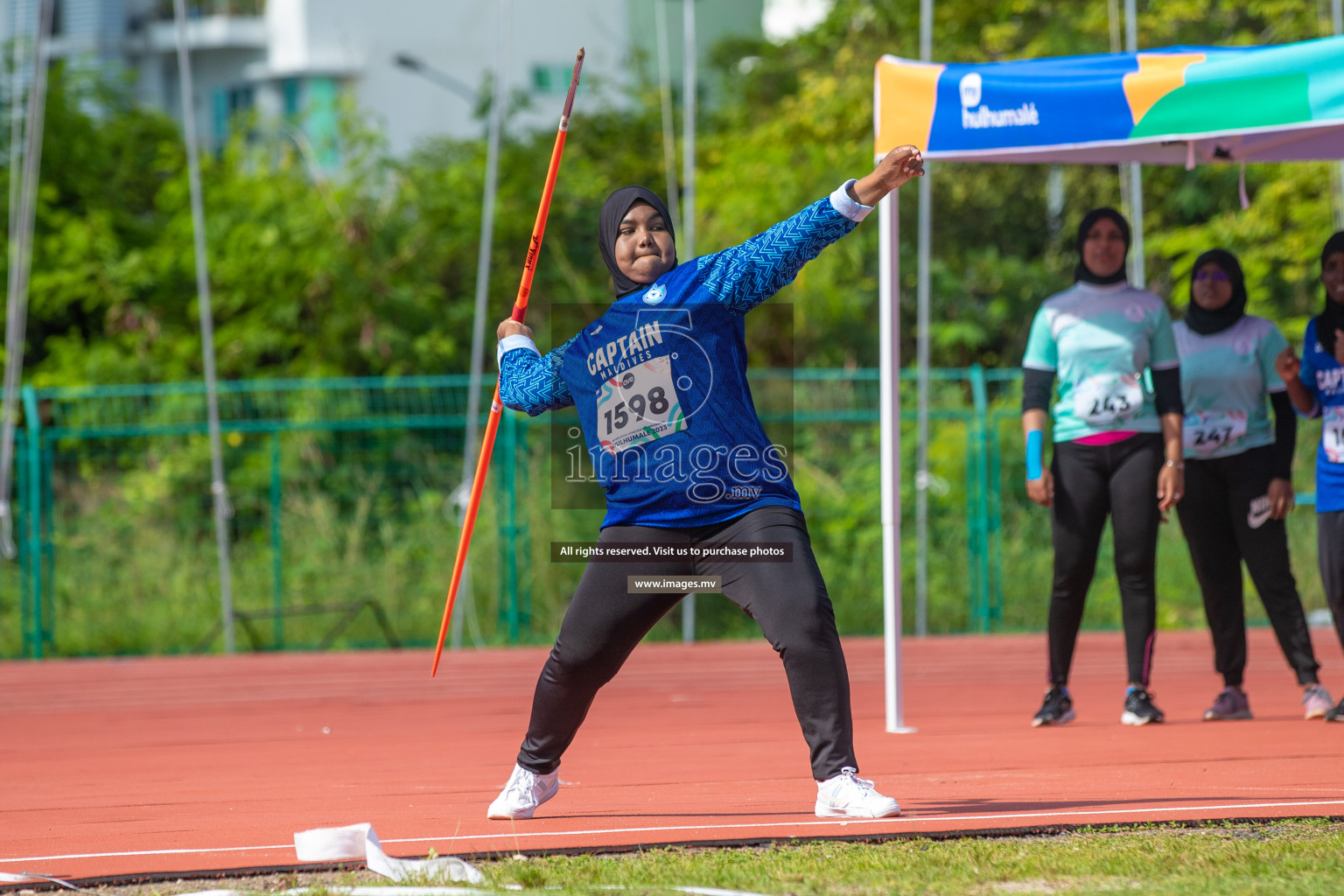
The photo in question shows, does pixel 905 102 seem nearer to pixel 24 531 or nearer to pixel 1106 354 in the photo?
pixel 1106 354

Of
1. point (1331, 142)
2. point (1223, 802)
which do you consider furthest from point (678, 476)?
point (1331, 142)

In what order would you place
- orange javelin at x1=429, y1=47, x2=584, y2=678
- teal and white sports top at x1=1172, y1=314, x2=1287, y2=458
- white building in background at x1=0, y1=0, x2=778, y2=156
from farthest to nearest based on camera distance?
white building in background at x1=0, y1=0, x2=778, y2=156, teal and white sports top at x1=1172, y1=314, x2=1287, y2=458, orange javelin at x1=429, y1=47, x2=584, y2=678

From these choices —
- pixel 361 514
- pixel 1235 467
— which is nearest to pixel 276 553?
pixel 361 514

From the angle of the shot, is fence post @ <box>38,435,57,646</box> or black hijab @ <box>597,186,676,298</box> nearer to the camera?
black hijab @ <box>597,186,676,298</box>

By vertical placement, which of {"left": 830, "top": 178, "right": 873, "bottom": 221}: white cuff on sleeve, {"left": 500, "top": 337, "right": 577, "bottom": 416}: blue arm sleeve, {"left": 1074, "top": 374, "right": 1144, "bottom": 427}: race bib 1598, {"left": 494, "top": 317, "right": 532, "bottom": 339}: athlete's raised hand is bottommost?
{"left": 1074, "top": 374, "right": 1144, "bottom": 427}: race bib 1598

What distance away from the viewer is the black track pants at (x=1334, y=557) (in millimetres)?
6480

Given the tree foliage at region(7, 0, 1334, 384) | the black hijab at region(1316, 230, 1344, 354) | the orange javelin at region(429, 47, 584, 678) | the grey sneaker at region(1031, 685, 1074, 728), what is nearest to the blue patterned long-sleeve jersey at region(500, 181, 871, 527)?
the orange javelin at region(429, 47, 584, 678)

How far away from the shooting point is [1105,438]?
6555 millimetres

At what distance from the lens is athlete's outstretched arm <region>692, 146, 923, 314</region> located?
4.17 m

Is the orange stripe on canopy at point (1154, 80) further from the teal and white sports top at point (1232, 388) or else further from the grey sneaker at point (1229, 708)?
the grey sneaker at point (1229, 708)

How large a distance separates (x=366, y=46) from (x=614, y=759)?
28.0 m

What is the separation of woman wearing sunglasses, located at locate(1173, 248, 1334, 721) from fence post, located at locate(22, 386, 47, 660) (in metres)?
9.71

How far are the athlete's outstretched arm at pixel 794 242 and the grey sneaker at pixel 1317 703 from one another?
146 inches

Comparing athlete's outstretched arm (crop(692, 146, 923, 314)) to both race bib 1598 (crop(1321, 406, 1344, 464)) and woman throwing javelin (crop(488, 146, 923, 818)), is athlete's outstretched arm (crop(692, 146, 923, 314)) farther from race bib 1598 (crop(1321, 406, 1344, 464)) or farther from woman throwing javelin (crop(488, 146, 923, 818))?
race bib 1598 (crop(1321, 406, 1344, 464))
